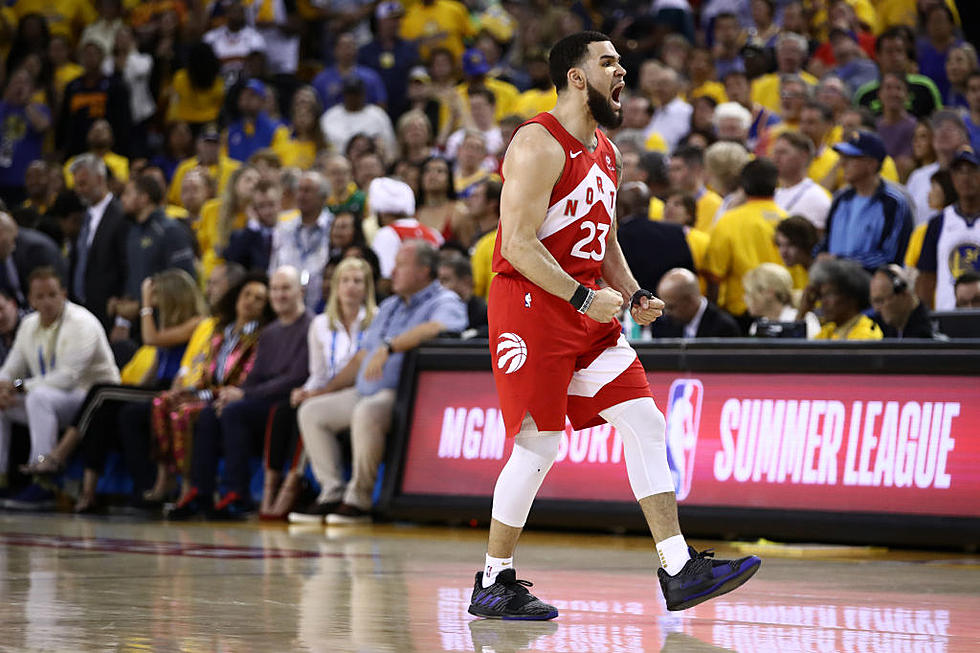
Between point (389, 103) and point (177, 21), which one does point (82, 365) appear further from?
point (177, 21)

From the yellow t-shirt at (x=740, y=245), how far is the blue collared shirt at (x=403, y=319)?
197cm

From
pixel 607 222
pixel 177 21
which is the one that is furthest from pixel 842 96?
pixel 177 21

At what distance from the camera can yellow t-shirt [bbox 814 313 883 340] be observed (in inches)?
386

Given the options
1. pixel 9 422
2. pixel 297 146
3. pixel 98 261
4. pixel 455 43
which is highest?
pixel 455 43

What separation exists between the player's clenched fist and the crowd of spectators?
4307 mm

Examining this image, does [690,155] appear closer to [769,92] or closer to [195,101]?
[769,92]

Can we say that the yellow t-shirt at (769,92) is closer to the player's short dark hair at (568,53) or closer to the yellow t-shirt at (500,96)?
the yellow t-shirt at (500,96)

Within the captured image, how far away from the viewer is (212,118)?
65.9ft

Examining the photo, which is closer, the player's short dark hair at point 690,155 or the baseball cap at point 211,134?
the player's short dark hair at point 690,155

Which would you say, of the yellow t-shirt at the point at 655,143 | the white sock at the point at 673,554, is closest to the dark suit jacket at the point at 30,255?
the yellow t-shirt at the point at 655,143

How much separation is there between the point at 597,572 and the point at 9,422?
7.56m

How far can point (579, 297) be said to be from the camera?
5.74 m

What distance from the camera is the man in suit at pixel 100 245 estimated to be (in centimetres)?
1501

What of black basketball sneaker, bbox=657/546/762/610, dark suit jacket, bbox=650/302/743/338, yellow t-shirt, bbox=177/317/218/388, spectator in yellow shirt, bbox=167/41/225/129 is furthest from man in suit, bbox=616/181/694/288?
spectator in yellow shirt, bbox=167/41/225/129
